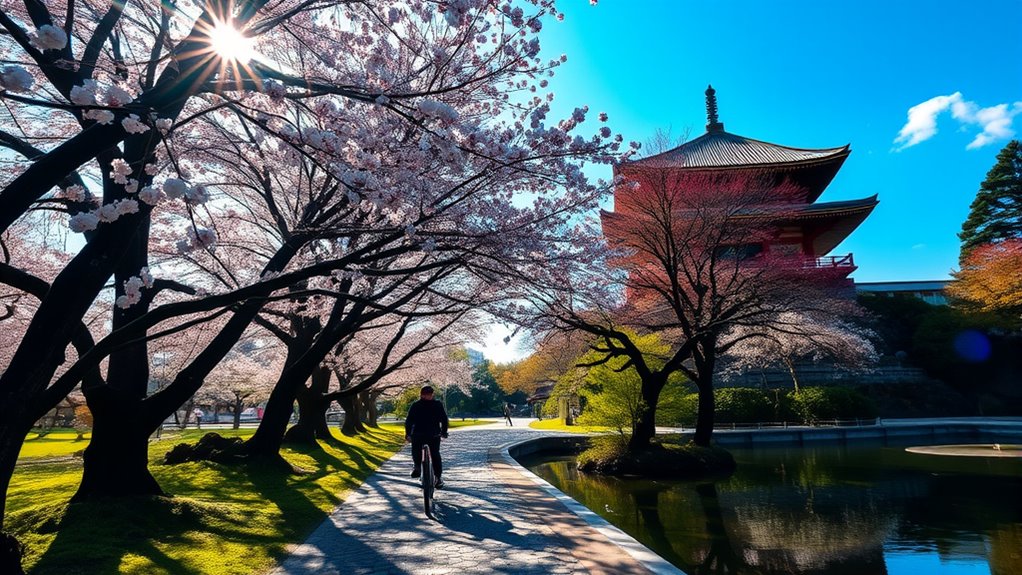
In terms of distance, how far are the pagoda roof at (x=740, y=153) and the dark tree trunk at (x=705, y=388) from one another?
1003 centimetres

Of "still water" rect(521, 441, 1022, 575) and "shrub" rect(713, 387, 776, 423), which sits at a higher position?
"shrub" rect(713, 387, 776, 423)

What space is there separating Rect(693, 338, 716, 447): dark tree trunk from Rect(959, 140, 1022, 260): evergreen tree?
3172 cm

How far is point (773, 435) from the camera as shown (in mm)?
21156

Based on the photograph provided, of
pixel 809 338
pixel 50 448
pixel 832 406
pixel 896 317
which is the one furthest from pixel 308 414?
pixel 896 317

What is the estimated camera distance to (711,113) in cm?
3306

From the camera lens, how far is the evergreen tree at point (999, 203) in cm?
3578

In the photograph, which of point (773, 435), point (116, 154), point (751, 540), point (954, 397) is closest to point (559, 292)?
point (751, 540)

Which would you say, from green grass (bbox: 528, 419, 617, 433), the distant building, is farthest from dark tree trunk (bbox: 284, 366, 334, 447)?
the distant building

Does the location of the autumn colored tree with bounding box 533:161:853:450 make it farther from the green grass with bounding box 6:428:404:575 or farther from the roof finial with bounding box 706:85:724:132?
the roof finial with bounding box 706:85:724:132

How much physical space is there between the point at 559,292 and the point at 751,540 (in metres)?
4.91

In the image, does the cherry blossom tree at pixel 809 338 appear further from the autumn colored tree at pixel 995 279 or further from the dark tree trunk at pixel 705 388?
the autumn colored tree at pixel 995 279

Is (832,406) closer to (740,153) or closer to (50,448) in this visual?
(740,153)

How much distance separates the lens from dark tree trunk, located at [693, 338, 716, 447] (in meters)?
14.7

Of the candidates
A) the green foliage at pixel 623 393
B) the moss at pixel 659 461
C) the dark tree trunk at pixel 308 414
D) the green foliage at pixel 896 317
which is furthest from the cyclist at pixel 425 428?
the green foliage at pixel 896 317
